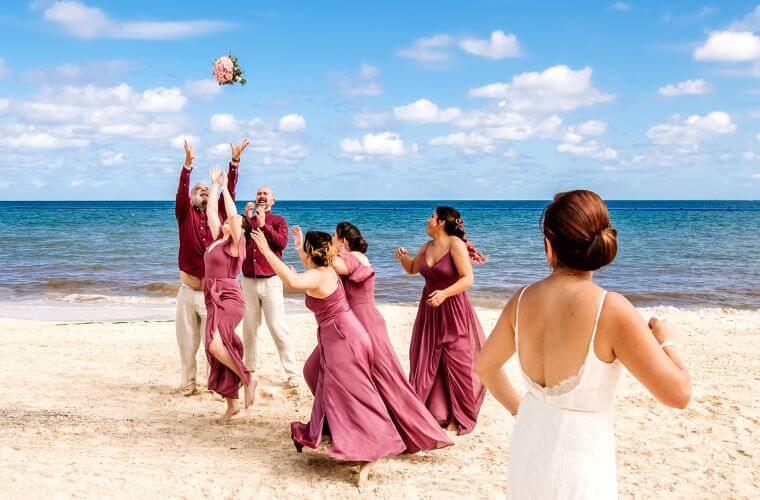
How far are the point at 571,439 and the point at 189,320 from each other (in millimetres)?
5979

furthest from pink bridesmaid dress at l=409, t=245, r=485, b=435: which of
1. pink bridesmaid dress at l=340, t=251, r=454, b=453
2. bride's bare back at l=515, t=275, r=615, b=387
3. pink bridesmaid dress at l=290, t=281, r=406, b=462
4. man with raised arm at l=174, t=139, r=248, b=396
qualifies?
bride's bare back at l=515, t=275, r=615, b=387

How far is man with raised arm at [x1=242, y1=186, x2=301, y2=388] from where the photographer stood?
8.22 m

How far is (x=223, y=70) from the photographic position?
7.64m

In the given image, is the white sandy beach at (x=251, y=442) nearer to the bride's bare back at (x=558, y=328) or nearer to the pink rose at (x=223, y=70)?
the bride's bare back at (x=558, y=328)

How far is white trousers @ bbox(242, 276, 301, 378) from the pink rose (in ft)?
7.48

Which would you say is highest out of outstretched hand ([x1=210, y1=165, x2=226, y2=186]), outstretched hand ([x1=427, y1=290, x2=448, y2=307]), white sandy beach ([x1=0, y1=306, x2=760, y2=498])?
outstretched hand ([x1=210, y1=165, x2=226, y2=186])

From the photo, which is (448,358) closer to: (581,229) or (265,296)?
(265,296)

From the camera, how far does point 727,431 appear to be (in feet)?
22.3

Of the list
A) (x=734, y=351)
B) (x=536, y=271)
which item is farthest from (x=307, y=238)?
(x=536, y=271)

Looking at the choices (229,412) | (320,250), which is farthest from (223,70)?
(229,412)

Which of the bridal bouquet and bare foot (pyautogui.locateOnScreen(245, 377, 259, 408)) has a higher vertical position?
the bridal bouquet

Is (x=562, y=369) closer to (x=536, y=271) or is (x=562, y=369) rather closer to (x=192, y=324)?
(x=192, y=324)

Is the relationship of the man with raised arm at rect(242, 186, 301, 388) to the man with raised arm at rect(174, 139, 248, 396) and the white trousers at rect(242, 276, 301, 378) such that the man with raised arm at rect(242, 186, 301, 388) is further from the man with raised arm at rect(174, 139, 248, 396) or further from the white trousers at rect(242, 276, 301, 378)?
the man with raised arm at rect(174, 139, 248, 396)

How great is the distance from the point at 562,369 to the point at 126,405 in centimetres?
629
